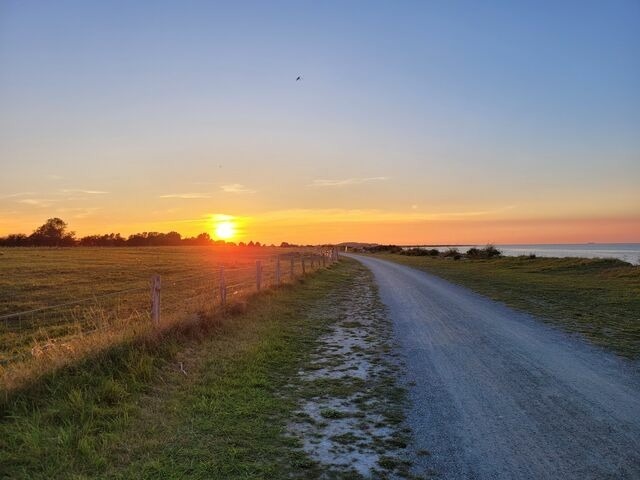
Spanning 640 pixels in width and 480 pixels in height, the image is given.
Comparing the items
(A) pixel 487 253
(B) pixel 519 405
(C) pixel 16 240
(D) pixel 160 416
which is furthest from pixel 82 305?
(C) pixel 16 240

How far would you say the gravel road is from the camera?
4.74 m

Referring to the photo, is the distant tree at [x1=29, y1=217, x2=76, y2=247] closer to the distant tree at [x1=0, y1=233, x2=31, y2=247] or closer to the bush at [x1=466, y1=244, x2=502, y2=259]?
the distant tree at [x1=0, y1=233, x2=31, y2=247]

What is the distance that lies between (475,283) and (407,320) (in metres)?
13.3

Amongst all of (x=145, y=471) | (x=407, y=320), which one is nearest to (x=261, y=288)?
(x=407, y=320)

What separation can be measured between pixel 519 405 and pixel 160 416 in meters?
4.61

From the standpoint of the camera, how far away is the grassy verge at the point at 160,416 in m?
4.71

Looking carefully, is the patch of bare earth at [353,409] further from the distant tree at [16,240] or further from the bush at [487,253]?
the distant tree at [16,240]

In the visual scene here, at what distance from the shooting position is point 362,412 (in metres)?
6.24

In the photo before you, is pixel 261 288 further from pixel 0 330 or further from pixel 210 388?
pixel 210 388

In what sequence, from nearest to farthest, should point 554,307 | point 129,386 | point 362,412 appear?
point 362,412 < point 129,386 < point 554,307

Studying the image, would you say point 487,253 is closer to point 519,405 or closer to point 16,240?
point 519,405

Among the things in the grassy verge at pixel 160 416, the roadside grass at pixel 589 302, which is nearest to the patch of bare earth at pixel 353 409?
the grassy verge at pixel 160 416

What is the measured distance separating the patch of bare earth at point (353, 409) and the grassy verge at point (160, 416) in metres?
0.28

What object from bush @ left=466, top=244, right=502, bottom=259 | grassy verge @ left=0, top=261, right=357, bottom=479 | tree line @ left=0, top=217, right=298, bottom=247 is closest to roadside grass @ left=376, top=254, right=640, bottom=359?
grassy verge @ left=0, top=261, right=357, bottom=479
